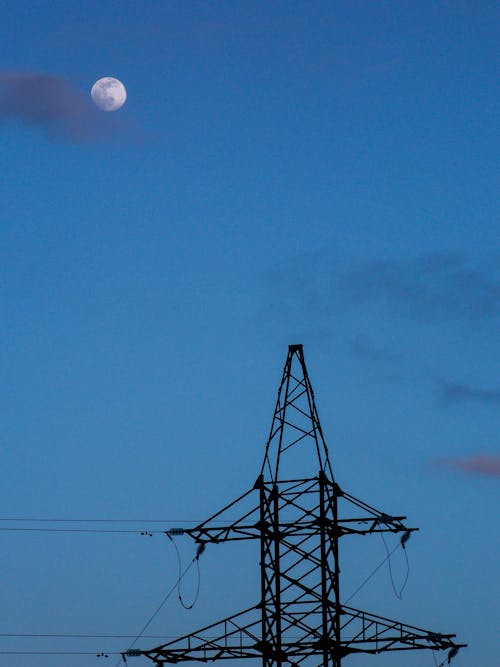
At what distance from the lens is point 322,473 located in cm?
6938

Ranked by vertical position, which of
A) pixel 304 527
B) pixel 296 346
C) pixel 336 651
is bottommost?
pixel 336 651

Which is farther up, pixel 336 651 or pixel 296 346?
pixel 296 346

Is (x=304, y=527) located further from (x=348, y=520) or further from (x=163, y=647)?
(x=163, y=647)

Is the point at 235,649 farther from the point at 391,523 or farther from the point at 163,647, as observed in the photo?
the point at 391,523

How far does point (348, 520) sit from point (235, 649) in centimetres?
658

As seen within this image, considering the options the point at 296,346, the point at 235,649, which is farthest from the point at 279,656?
the point at 296,346

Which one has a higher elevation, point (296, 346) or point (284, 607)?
point (296, 346)

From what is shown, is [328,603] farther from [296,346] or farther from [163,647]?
[296,346]

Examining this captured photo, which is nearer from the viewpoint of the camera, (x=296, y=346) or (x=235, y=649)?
(x=235, y=649)

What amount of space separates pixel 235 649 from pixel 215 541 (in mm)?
4451

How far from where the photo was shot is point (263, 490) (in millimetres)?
69875

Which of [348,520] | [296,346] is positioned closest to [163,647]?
[348,520]

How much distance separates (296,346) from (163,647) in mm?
13573

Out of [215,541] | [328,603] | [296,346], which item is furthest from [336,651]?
[296,346]
